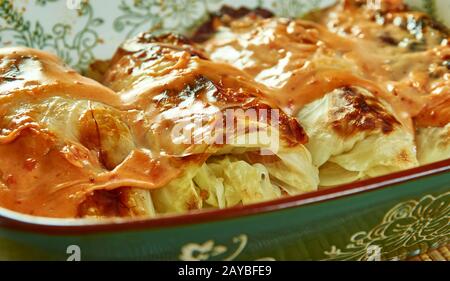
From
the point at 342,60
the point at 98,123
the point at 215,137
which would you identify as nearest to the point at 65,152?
the point at 98,123

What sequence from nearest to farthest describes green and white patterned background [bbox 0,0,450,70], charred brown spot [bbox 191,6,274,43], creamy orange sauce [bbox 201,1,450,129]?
creamy orange sauce [bbox 201,1,450,129]
green and white patterned background [bbox 0,0,450,70]
charred brown spot [bbox 191,6,274,43]

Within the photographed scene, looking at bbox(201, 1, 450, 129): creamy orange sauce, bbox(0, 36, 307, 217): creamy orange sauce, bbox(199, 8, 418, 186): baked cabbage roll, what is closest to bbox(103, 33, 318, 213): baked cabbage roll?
bbox(0, 36, 307, 217): creamy orange sauce

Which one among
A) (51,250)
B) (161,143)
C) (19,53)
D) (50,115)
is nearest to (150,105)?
(161,143)

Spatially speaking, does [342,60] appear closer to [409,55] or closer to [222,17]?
[409,55]

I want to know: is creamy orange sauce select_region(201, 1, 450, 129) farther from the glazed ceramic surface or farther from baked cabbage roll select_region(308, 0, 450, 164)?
the glazed ceramic surface

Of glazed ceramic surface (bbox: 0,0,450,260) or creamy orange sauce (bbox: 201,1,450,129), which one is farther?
creamy orange sauce (bbox: 201,1,450,129)

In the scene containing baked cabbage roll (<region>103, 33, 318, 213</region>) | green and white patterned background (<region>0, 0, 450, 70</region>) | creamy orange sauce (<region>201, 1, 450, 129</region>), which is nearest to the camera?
baked cabbage roll (<region>103, 33, 318, 213</region>)
